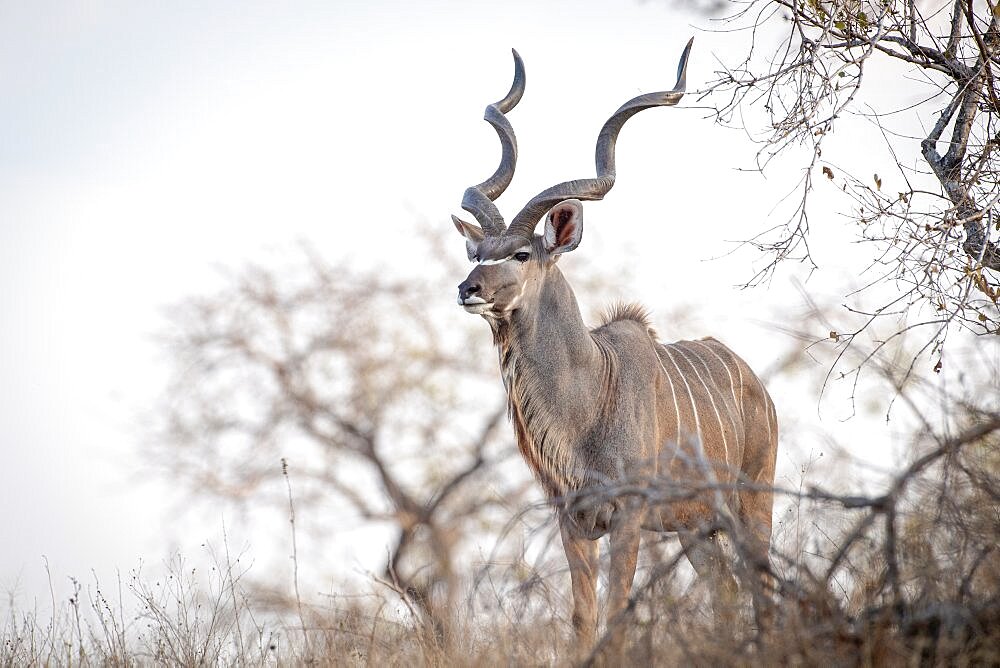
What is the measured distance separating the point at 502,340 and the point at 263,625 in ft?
5.78

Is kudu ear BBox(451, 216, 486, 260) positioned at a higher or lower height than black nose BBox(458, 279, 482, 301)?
higher

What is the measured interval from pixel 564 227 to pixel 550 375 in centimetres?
75

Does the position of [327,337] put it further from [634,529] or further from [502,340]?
[634,529]

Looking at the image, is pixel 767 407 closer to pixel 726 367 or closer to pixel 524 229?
pixel 726 367

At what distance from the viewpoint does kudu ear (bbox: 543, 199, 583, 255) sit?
5715 mm

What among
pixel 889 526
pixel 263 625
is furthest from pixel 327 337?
pixel 889 526

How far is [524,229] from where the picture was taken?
582 cm

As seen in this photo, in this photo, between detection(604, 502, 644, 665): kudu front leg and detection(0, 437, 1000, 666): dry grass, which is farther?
detection(604, 502, 644, 665): kudu front leg

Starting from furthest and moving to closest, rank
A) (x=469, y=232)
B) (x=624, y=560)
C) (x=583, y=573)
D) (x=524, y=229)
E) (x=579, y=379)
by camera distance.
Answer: (x=469, y=232) < (x=524, y=229) < (x=579, y=379) < (x=583, y=573) < (x=624, y=560)

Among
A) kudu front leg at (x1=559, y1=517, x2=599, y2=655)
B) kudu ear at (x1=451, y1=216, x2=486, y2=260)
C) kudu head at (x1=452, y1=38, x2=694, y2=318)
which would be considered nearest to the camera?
kudu front leg at (x1=559, y1=517, x2=599, y2=655)

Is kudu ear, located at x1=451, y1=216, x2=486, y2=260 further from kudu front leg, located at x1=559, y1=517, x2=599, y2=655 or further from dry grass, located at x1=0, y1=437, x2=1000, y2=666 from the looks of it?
dry grass, located at x1=0, y1=437, x2=1000, y2=666

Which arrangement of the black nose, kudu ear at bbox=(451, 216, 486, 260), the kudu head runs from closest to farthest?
the black nose < the kudu head < kudu ear at bbox=(451, 216, 486, 260)

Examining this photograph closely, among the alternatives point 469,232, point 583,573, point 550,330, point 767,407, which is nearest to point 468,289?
point 550,330

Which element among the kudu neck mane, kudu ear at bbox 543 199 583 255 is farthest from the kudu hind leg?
kudu ear at bbox 543 199 583 255
